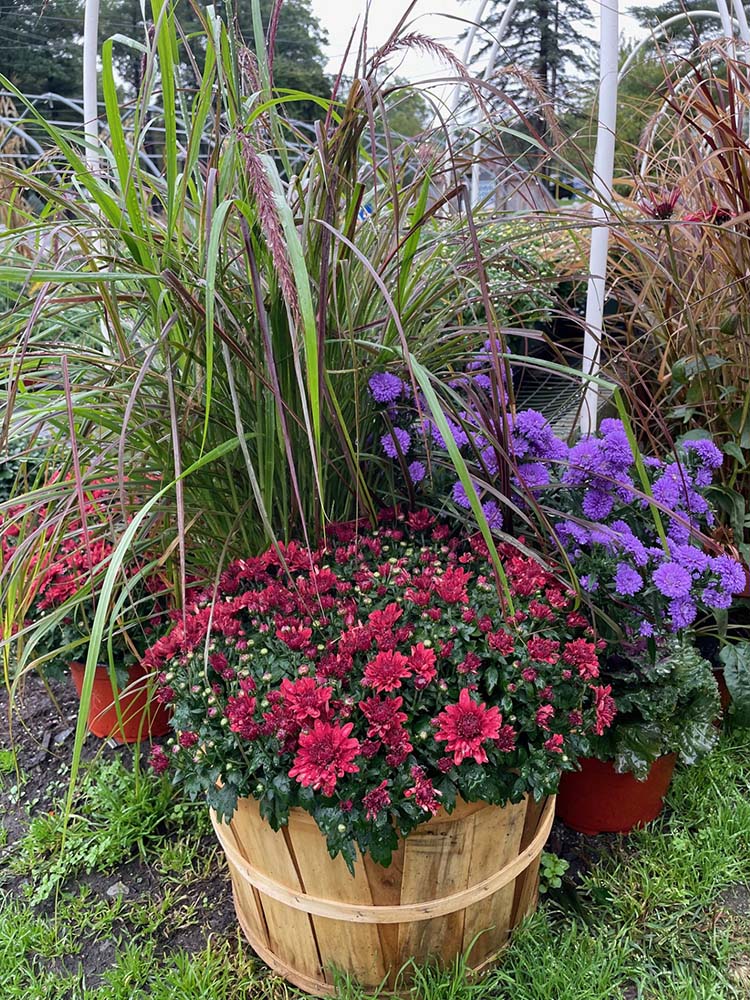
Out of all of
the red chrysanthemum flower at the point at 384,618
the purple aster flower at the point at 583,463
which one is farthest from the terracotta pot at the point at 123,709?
the purple aster flower at the point at 583,463

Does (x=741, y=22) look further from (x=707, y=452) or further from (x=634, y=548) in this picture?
(x=634, y=548)

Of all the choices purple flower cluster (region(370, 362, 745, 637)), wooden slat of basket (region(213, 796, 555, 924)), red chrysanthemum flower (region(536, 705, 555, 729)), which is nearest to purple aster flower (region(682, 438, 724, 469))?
purple flower cluster (region(370, 362, 745, 637))

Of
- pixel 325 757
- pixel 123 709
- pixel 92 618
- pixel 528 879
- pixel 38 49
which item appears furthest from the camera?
pixel 38 49

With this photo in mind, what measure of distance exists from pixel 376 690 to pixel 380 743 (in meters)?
0.07

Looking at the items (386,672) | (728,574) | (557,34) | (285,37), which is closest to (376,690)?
(386,672)

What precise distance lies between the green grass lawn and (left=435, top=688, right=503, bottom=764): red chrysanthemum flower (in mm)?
436

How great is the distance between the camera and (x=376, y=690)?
102cm

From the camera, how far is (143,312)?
4.16 ft

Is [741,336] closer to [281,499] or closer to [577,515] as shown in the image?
[577,515]

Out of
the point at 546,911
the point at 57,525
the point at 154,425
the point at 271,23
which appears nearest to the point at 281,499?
the point at 154,425

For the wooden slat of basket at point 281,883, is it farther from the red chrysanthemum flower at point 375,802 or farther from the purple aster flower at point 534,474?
the purple aster flower at point 534,474

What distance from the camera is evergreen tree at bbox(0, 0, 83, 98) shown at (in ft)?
14.1

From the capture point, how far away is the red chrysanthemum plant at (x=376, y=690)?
990 mm

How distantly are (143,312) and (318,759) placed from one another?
79cm
